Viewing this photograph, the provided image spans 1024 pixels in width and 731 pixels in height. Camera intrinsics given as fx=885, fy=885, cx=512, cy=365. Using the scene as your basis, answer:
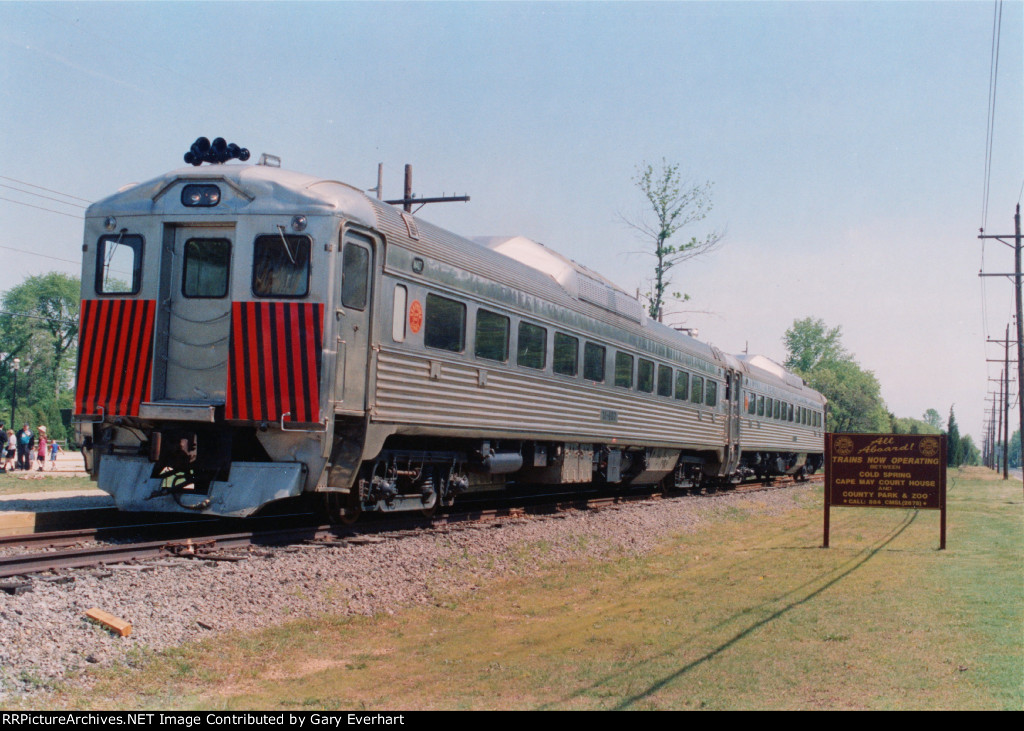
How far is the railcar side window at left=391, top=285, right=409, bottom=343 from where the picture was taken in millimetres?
10062

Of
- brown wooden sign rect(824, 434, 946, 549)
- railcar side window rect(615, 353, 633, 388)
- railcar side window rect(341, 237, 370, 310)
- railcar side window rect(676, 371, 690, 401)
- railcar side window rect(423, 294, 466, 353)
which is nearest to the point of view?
railcar side window rect(341, 237, 370, 310)

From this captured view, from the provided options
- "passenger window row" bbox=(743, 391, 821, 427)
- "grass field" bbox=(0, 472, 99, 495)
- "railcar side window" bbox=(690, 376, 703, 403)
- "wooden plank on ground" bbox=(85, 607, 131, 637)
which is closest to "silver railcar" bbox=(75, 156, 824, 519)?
"wooden plank on ground" bbox=(85, 607, 131, 637)

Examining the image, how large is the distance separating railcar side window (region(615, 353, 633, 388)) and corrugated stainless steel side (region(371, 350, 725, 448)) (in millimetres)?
233

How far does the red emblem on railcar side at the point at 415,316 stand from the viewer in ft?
34.1

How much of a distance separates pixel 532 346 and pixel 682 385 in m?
7.87

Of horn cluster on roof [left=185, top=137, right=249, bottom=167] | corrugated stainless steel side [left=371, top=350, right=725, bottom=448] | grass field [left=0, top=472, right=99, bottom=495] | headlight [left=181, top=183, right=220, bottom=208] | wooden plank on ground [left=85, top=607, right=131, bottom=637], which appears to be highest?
horn cluster on roof [left=185, top=137, right=249, bottom=167]

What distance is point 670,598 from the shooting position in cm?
838

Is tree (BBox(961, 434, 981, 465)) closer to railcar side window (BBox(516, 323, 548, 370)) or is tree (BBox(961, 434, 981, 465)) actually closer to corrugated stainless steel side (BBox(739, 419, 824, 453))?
corrugated stainless steel side (BBox(739, 419, 824, 453))

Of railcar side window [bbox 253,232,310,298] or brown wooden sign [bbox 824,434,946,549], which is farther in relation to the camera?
brown wooden sign [bbox 824,434,946,549]

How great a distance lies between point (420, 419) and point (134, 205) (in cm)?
Answer: 396

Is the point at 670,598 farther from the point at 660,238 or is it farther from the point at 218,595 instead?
the point at 660,238

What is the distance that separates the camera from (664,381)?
1917 cm

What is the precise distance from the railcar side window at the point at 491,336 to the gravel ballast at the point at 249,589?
2.33 m

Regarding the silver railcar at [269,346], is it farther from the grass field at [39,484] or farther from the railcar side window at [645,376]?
the grass field at [39,484]
